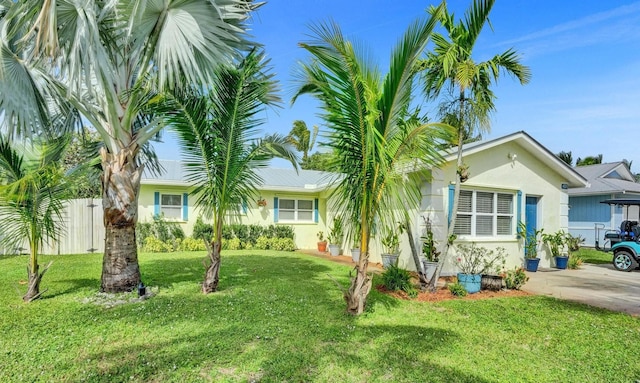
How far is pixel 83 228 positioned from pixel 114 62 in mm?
9983

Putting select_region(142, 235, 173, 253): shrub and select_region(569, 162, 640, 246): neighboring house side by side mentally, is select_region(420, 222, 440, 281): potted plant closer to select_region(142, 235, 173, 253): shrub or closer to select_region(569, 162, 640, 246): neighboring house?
select_region(142, 235, 173, 253): shrub

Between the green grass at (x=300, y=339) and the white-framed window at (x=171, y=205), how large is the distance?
299 inches

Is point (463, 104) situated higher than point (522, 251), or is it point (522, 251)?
point (463, 104)

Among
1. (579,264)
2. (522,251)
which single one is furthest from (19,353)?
(579,264)

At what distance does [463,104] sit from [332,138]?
3.67 m

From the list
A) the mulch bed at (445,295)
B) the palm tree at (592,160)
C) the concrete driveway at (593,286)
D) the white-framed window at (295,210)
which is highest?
the palm tree at (592,160)

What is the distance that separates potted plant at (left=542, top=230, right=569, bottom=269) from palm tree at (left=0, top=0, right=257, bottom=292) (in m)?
11.5

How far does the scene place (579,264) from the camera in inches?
481

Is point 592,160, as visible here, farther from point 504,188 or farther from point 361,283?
point 361,283

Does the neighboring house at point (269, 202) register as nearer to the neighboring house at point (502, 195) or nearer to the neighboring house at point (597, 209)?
the neighboring house at point (502, 195)

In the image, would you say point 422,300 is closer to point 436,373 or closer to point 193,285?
point 436,373

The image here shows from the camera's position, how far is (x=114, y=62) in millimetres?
6824

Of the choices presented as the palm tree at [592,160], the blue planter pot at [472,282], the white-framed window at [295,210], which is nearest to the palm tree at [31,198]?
the blue planter pot at [472,282]

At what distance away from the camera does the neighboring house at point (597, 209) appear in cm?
1745
